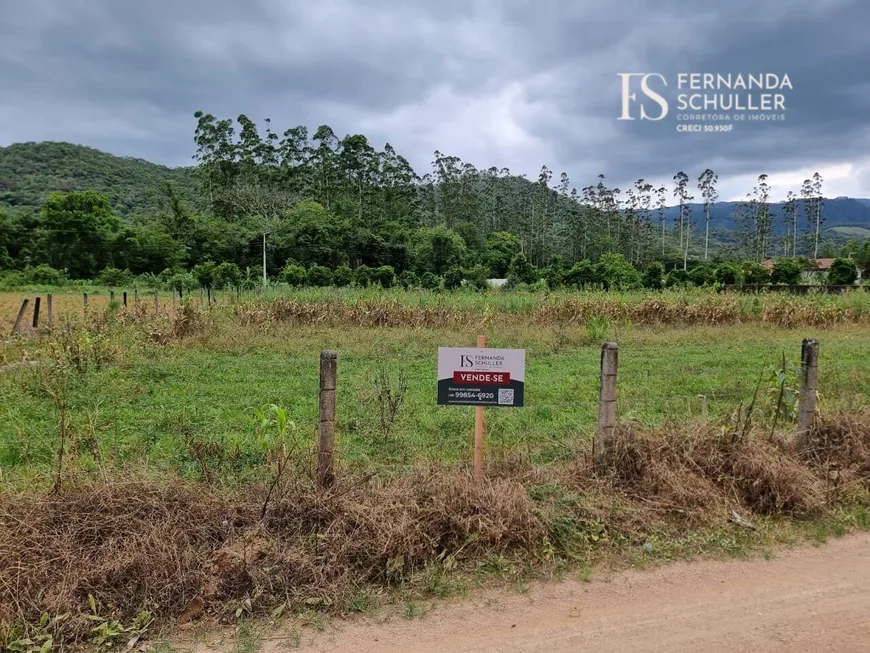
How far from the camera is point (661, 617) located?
276 centimetres

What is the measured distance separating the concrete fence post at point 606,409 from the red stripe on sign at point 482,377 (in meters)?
0.68

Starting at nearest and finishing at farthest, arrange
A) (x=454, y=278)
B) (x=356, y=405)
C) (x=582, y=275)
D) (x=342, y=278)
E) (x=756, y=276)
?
(x=356, y=405)
(x=454, y=278)
(x=342, y=278)
(x=582, y=275)
(x=756, y=276)

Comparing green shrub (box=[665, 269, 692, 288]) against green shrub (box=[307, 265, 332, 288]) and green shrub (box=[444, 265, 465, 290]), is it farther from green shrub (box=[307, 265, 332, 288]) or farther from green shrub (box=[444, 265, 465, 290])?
green shrub (box=[307, 265, 332, 288])

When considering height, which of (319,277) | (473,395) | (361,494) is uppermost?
(319,277)

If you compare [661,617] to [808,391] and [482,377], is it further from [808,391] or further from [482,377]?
[808,391]

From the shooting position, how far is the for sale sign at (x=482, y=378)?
12.0ft

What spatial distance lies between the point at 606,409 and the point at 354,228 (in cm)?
4219

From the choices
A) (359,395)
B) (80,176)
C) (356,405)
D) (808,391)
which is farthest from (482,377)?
(80,176)

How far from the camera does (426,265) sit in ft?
147

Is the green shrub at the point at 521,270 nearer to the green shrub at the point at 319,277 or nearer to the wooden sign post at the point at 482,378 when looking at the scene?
the green shrub at the point at 319,277

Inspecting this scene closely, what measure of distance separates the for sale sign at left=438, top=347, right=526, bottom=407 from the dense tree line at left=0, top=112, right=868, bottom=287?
2182 cm

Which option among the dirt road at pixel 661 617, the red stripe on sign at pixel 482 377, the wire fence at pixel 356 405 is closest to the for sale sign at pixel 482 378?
the red stripe on sign at pixel 482 377

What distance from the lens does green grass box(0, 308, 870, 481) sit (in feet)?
15.5

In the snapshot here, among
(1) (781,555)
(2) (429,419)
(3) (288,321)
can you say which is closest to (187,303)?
(3) (288,321)
